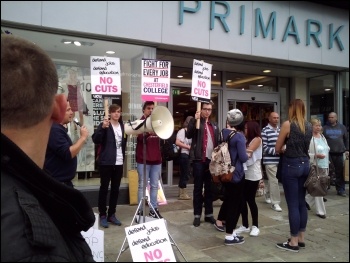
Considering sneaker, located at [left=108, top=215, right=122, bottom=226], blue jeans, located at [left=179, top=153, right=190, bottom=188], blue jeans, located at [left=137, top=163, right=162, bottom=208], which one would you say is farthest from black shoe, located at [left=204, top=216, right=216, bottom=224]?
blue jeans, located at [left=179, top=153, right=190, bottom=188]

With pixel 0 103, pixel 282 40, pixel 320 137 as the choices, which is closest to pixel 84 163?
pixel 320 137

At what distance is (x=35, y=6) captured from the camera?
10.7 feet

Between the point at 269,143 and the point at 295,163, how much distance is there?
2.34 m

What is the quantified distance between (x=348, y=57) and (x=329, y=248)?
6319mm

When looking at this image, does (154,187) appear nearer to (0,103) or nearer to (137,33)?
(137,33)

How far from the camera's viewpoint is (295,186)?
13.7 ft

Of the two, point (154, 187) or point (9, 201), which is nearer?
point (9, 201)

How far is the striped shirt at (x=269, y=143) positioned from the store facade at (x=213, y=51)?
2.00 meters

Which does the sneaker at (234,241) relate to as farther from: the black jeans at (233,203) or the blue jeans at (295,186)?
the blue jeans at (295,186)

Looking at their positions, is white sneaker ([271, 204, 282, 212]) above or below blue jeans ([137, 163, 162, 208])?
below

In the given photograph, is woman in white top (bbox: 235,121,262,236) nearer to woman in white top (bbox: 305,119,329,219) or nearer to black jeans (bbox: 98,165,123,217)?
woman in white top (bbox: 305,119,329,219)

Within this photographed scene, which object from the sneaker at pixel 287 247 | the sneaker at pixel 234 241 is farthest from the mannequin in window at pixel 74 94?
the sneaker at pixel 287 247

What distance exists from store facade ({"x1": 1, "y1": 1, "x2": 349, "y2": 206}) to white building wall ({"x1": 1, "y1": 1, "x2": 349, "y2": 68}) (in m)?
0.02

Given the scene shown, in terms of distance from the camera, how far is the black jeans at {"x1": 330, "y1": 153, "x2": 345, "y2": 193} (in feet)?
25.6
